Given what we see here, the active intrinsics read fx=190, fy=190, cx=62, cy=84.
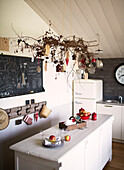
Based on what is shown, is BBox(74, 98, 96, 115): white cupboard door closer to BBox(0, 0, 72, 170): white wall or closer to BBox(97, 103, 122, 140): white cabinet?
BBox(97, 103, 122, 140): white cabinet

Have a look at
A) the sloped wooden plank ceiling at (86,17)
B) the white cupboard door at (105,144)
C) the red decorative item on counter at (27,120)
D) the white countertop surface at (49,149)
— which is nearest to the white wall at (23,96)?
the red decorative item on counter at (27,120)

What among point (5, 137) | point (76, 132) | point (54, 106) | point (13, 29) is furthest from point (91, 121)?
point (13, 29)

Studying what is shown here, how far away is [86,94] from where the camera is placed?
495cm

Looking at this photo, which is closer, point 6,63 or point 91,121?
point 6,63

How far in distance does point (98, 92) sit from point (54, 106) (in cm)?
145

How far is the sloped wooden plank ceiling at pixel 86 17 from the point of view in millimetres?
3131

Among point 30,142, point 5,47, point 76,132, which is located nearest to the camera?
point 30,142

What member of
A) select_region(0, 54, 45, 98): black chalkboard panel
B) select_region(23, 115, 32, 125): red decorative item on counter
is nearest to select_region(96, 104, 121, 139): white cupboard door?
select_region(0, 54, 45, 98): black chalkboard panel

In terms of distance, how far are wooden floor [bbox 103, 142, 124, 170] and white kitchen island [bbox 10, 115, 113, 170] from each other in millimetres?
400

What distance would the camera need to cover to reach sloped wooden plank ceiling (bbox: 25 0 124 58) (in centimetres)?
313

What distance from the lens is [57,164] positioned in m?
1.93

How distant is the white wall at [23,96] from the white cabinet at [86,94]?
0.68m

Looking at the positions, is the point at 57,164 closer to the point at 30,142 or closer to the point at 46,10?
the point at 30,142

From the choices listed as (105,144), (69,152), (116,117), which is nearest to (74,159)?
(69,152)
